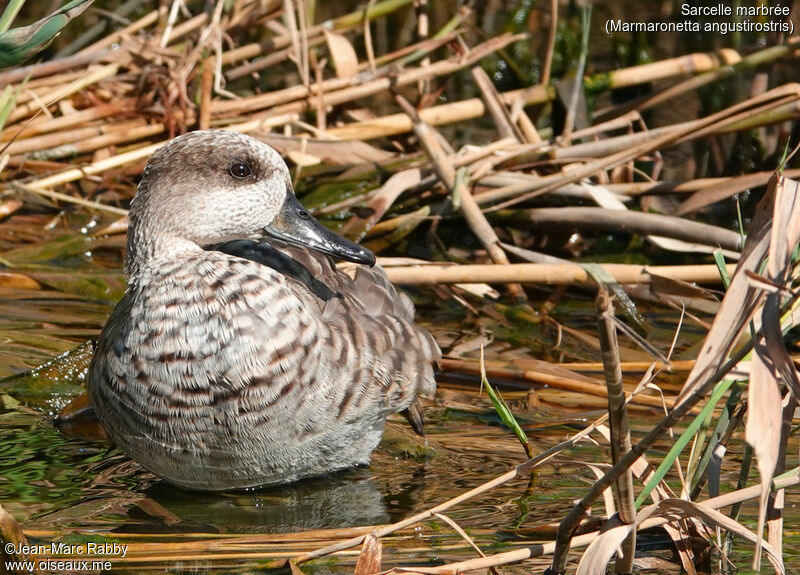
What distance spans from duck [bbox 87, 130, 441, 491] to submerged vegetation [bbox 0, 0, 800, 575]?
20 cm

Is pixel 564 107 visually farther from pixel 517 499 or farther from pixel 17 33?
pixel 17 33

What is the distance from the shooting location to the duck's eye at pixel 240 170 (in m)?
2.91

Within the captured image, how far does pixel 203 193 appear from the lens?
2.91 meters

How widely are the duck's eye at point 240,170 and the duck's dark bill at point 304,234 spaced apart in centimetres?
14

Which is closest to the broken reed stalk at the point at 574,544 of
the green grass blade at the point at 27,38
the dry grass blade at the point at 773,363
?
the dry grass blade at the point at 773,363

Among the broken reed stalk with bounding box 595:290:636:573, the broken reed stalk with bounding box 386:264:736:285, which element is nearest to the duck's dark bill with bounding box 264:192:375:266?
the broken reed stalk with bounding box 386:264:736:285

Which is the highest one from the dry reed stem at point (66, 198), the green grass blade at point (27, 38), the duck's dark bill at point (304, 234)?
the green grass blade at point (27, 38)

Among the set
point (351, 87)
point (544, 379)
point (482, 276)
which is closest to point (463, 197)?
point (482, 276)

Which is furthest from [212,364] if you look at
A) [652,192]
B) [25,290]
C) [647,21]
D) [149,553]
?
[647,21]

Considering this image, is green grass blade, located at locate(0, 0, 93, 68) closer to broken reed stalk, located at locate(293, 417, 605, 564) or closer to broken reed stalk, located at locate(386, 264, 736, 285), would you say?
broken reed stalk, located at locate(293, 417, 605, 564)

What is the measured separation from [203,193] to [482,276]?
3.85 feet

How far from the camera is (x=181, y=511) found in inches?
113

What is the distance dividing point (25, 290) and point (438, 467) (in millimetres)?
1984

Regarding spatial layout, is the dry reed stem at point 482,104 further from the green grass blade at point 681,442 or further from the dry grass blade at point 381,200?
the green grass blade at point 681,442
